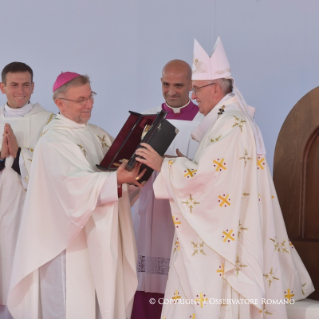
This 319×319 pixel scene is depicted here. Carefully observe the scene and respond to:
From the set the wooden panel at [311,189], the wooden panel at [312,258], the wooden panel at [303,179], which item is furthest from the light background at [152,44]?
the wooden panel at [312,258]

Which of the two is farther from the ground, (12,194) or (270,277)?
(12,194)

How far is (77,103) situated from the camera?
15.2 feet

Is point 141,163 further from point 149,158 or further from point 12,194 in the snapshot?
point 12,194

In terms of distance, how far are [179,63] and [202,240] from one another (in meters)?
1.99

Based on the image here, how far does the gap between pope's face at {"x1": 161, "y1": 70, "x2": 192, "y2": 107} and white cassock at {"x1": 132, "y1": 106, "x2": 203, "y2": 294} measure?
315 millimetres

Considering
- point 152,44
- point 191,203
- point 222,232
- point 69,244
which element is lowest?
point 69,244

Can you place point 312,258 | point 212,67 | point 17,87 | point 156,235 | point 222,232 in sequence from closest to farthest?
point 222,232, point 212,67, point 312,258, point 156,235, point 17,87

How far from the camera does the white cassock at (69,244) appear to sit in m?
4.33

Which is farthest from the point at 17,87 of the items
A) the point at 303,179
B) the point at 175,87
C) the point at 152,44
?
the point at 303,179

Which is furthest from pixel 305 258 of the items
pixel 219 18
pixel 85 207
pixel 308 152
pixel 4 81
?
pixel 4 81

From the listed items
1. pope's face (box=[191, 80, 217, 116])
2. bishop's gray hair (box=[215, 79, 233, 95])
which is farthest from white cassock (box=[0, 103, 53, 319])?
bishop's gray hair (box=[215, 79, 233, 95])

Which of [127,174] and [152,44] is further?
[152,44]

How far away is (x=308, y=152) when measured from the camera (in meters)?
5.16

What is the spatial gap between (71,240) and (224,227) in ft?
3.52
